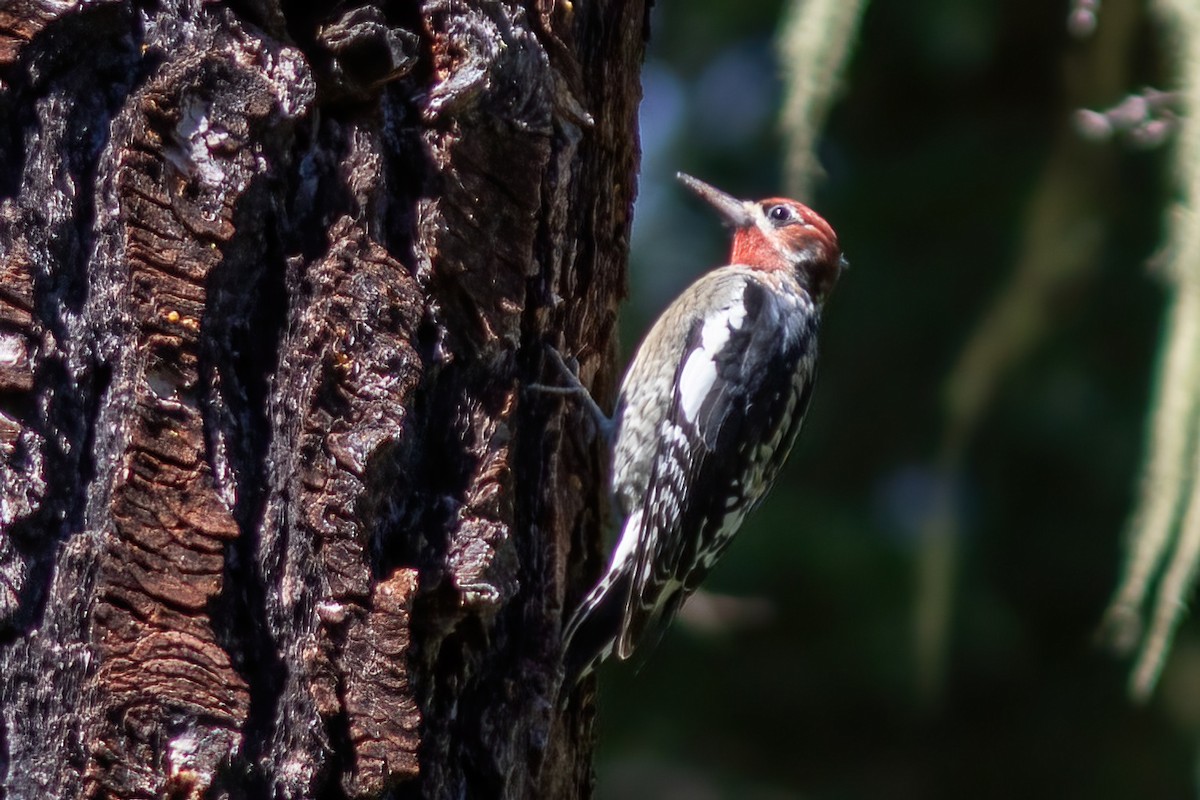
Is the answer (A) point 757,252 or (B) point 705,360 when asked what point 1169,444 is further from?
(A) point 757,252

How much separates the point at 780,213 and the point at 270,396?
9.32ft

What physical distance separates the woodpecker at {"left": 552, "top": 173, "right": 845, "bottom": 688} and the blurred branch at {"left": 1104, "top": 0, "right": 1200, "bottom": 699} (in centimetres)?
106

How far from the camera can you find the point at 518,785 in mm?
2523

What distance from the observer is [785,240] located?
478 cm

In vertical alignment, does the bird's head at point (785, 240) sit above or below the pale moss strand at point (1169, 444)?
above

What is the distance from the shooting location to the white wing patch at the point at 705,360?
409 cm

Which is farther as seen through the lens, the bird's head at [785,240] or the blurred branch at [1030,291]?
the blurred branch at [1030,291]

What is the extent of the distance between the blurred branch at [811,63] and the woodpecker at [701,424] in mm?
746

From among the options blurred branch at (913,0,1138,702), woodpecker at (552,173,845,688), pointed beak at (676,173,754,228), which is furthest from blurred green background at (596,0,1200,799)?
woodpecker at (552,173,845,688)

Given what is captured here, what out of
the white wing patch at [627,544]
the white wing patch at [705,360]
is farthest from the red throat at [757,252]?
the white wing patch at [627,544]

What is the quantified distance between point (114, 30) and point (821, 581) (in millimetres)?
4765

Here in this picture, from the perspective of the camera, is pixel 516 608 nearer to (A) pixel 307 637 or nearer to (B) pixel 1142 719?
(A) pixel 307 637

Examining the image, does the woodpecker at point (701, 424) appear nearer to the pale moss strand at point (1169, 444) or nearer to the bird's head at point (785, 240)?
the bird's head at point (785, 240)

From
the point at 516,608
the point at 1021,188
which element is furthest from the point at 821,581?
the point at 516,608
